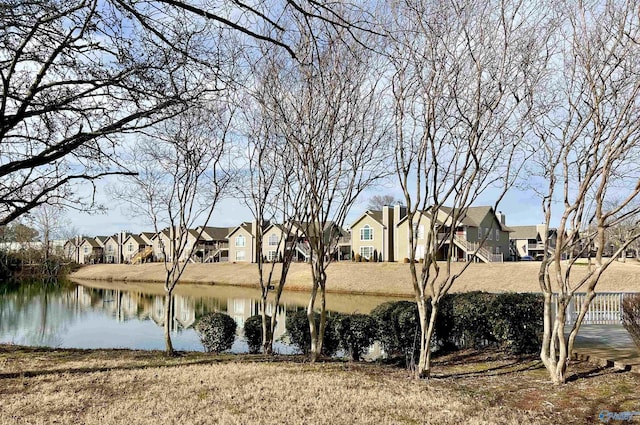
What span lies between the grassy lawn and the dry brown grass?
19.0 metres

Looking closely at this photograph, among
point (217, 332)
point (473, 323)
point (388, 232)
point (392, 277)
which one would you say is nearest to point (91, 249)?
point (388, 232)

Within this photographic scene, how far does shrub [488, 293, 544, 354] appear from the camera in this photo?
927 centimetres

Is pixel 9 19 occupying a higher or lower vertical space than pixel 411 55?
lower

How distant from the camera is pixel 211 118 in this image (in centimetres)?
959

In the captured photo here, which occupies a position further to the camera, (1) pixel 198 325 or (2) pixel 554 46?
(1) pixel 198 325

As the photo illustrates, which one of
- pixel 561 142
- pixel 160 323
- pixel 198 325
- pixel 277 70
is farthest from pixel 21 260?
pixel 561 142

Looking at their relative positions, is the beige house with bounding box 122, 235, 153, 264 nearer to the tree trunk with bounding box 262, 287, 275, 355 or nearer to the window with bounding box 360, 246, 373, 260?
the window with bounding box 360, 246, 373, 260

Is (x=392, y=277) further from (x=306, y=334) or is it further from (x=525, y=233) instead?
(x=525, y=233)

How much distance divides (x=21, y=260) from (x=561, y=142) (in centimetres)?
4232

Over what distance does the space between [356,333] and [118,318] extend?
11.5m

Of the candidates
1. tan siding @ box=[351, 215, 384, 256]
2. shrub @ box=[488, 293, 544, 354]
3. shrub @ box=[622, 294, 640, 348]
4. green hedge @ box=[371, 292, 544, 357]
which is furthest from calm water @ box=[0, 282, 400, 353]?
tan siding @ box=[351, 215, 384, 256]

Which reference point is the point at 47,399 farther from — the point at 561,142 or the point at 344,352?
the point at 561,142

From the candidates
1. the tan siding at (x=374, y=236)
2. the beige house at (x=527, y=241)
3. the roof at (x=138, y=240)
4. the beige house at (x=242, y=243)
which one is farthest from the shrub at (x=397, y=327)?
the roof at (x=138, y=240)

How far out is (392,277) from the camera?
33.1 metres
